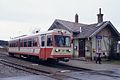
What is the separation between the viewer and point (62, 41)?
2314 centimetres

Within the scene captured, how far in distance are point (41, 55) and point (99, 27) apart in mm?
12374

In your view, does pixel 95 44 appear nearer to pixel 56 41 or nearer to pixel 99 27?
pixel 99 27

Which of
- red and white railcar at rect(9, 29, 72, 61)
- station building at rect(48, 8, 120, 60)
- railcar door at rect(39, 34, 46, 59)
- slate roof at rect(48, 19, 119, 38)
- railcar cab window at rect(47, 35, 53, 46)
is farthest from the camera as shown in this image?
slate roof at rect(48, 19, 119, 38)

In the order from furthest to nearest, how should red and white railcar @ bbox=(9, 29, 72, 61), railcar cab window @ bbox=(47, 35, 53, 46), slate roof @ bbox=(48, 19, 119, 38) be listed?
slate roof @ bbox=(48, 19, 119, 38) < railcar cab window @ bbox=(47, 35, 53, 46) < red and white railcar @ bbox=(9, 29, 72, 61)

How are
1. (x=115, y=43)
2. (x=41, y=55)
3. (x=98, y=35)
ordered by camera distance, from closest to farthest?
(x=41, y=55) < (x=98, y=35) < (x=115, y=43)

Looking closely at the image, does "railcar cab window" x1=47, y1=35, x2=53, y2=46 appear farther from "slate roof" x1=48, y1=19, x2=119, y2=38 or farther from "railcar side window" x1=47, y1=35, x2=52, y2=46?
"slate roof" x1=48, y1=19, x2=119, y2=38

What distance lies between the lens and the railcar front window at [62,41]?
22734 mm

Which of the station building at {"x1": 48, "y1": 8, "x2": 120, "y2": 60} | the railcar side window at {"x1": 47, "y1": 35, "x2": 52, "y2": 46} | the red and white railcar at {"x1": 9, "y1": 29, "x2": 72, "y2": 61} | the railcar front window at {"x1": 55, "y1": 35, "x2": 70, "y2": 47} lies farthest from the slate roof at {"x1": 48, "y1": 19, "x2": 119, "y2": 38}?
the railcar side window at {"x1": 47, "y1": 35, "x2": 52, "y2": 46}

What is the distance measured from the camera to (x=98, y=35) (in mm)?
33781

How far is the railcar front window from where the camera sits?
22734mm

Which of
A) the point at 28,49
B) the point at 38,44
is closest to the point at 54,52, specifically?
the point at 38,44

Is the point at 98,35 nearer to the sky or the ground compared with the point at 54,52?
nearer to the sky

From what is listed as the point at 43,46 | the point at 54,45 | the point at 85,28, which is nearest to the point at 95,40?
the point at 85,28

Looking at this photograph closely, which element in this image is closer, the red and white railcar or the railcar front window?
the red and white railcar
